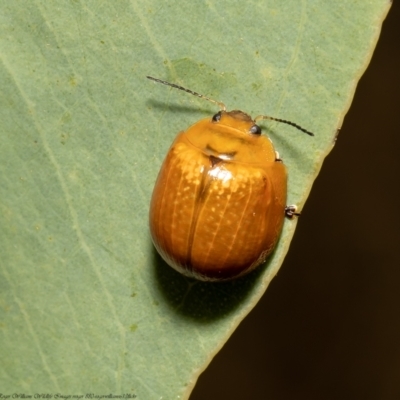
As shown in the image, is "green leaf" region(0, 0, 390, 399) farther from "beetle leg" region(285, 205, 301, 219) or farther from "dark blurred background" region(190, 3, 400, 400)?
"dark blurred background" region(190, 3, 400, 400)

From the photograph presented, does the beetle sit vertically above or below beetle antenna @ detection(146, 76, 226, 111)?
below

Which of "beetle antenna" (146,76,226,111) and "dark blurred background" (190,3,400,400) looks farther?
"dark blurred background" (190,3,400,400)

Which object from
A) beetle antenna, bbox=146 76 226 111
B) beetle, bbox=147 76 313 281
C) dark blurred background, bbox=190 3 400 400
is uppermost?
beetle antenna, bbox=146 76 226 111

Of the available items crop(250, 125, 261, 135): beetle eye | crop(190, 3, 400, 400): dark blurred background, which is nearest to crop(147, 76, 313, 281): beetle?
crop(250, 125, 261, 135): beetle eye

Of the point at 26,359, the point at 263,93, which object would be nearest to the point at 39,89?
the point at 263,93

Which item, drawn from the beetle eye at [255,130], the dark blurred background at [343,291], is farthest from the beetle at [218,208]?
the dark blurred background at [343,291]

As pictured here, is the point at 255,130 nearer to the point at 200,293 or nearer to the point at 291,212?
the point at 291,212

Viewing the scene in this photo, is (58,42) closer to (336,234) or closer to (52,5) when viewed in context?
(52,5)
